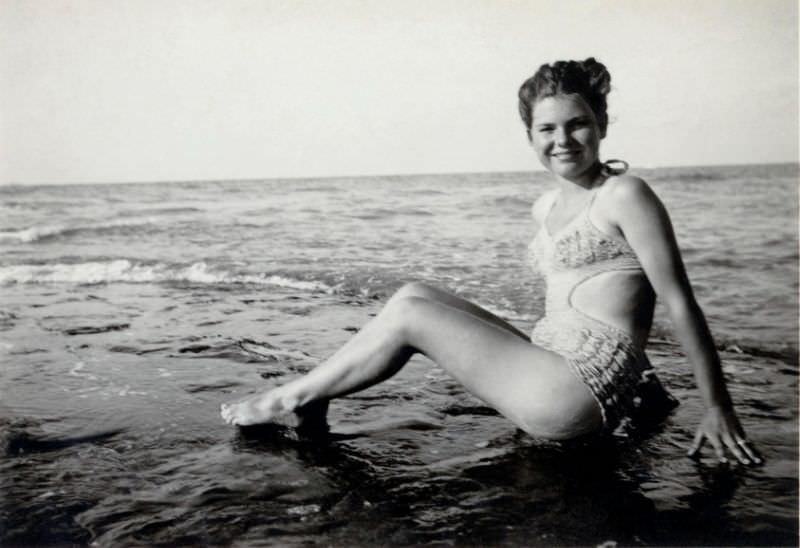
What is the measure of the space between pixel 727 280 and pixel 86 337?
486 centimetres

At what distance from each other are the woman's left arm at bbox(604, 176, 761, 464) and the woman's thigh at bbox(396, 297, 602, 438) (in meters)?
0.30

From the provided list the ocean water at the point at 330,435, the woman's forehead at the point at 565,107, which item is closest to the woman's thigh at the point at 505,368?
the ocean water at the point at 330,435

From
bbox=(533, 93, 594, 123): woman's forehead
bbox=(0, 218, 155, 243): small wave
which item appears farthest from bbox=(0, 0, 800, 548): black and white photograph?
bbox=(0, 218, 155, 243): small wave

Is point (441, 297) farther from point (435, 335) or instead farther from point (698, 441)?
point (698, 441)

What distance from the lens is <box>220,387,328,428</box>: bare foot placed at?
2105mm

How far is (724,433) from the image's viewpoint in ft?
5.78

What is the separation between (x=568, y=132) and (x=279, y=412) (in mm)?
1290

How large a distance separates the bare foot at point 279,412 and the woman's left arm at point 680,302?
111cm

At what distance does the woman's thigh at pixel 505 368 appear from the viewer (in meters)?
1.79

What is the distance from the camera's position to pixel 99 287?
586cm

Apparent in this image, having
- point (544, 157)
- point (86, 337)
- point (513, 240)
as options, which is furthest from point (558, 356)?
point (513, 240)

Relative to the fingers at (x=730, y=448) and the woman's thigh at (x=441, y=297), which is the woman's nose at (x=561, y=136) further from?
the fingers at (x=730, y=448)

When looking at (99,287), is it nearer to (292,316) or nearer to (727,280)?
(292,316)

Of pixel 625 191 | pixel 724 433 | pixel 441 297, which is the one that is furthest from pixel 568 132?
pixel 724 433
